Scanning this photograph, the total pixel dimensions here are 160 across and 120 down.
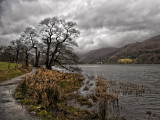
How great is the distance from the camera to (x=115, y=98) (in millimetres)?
11555

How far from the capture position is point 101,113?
8000 mm

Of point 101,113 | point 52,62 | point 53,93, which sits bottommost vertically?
point 101,113

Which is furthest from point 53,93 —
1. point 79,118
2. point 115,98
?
point 115,98

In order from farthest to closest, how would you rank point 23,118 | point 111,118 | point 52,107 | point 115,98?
point 115,98 < point 52,107 < point 111,118 < point 23,118

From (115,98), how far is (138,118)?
3074 mm

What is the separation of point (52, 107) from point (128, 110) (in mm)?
6126

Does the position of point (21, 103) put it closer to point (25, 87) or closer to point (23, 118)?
point (23, 118)

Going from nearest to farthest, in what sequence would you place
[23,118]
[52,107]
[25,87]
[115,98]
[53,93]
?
[23,118] < [52,107] < [53,93] < [115,98] < [25,87]

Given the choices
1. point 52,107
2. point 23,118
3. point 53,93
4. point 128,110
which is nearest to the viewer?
point 23,118

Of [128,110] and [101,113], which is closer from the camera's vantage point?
[101,113]

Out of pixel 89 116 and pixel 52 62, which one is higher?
pixel 52 62

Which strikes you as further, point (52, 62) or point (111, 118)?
point (52, 62)

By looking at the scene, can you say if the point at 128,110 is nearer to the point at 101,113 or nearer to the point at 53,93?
the point at 101,113

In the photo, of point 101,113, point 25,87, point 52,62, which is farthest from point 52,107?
point 52,62
